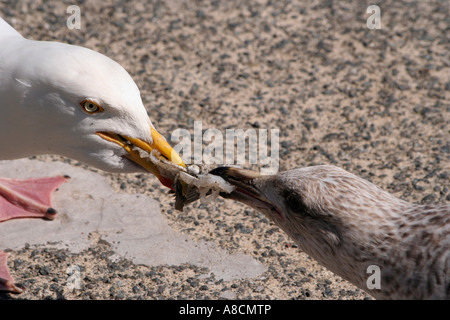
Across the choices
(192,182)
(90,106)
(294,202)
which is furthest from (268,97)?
(90,106)

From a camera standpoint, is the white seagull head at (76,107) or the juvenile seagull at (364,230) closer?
the juvenile seagull at (364,230)

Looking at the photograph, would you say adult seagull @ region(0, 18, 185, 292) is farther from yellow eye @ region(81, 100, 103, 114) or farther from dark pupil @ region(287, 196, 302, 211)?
dark pupil @ region(287, 196, 302, 211)

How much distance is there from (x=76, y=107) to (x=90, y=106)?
0.08 meters

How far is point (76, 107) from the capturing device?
388 cm

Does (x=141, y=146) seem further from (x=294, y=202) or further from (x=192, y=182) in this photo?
(x=294, y=202)

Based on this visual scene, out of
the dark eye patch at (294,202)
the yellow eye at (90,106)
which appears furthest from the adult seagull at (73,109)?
the dark eye patch at (294,202)

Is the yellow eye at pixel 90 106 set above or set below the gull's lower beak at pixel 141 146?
above

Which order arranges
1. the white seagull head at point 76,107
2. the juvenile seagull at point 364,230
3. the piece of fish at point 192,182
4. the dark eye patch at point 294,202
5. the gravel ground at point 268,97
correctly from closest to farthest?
the juvenile seagull at point 364,230 < the white seagull head at point 76,107 < the dark eye patch at point 294,202 < the piece of fish at point 192,182 < the gravel ground at point 268,97

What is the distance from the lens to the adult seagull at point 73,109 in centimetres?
384

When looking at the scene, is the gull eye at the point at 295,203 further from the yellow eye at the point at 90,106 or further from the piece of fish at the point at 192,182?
the yellow eye at the point at 90,106

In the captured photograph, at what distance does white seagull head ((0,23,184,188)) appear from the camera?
3842 millimetres

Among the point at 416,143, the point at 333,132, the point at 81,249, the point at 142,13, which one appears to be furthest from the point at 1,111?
the point at 142,13

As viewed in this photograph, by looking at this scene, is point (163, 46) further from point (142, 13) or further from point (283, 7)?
point (283, 7)

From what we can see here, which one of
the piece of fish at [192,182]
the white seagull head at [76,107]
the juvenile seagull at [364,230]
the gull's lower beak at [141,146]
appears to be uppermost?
the white seagull head at [76,107]
